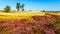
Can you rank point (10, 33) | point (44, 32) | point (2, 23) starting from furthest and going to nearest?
point (2, 23), point (44, 32), point (10, 33)

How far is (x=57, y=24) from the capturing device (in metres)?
14.7

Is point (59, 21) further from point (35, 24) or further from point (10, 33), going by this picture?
point (10, 33)

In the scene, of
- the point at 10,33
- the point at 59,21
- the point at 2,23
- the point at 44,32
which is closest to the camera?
the point at 10,33

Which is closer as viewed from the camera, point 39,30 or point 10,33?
point 10,33

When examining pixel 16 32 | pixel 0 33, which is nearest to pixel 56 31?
pixel 16 32

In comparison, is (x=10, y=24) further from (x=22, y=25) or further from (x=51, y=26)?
(x=51, y=26)

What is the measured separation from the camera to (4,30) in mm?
13164

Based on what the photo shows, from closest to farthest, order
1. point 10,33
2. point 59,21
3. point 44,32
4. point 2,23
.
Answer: point 10,33 → point 44,32 → point 2,23 → point 59,21

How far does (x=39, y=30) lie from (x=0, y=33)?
98.3 inches

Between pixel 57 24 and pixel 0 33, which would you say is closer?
pixel 0 33

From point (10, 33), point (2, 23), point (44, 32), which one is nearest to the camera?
point (10, 33)

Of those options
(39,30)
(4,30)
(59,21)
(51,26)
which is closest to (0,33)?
(4,30)

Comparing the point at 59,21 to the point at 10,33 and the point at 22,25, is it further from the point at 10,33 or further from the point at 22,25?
the point at 10,33

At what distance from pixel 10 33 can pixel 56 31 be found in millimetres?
3267
